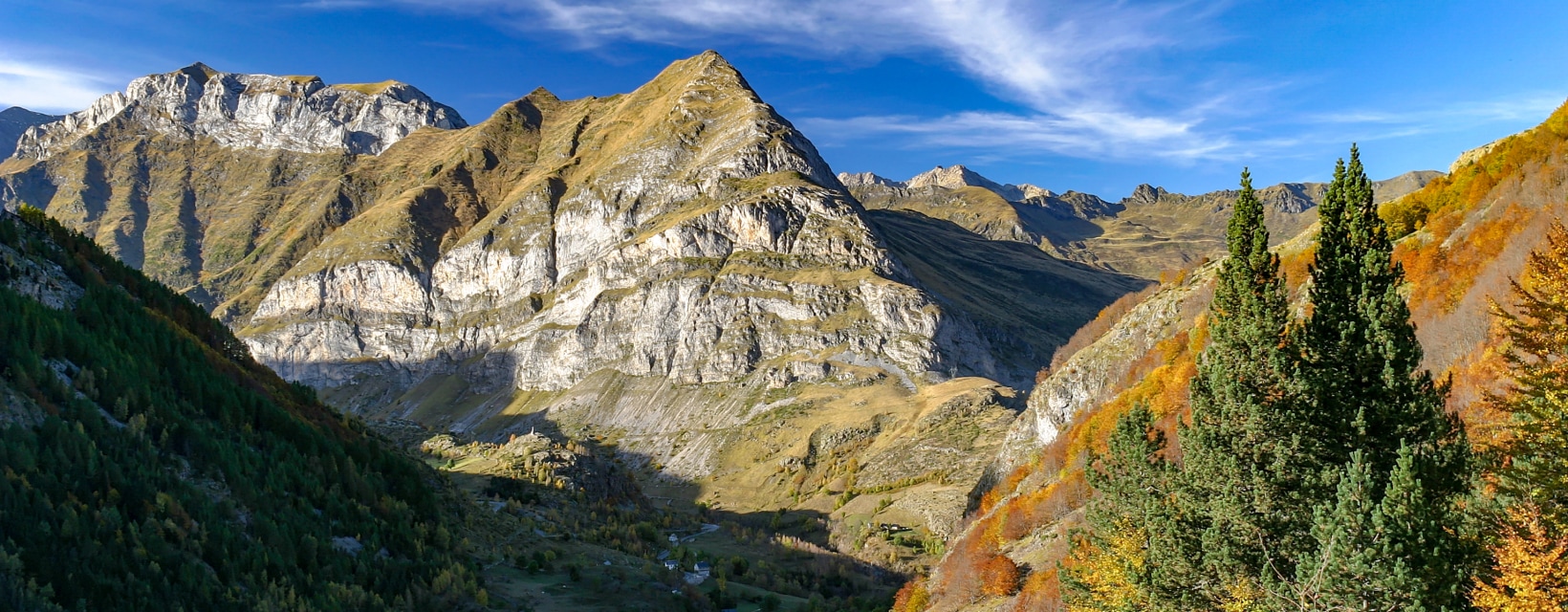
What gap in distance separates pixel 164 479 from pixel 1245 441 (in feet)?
107

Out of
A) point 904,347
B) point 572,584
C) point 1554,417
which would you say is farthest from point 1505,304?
point 904,347

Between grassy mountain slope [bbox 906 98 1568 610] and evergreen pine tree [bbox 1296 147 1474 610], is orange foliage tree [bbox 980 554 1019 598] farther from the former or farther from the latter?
evergreen pine tree [bbox 1296 147 1474 610]

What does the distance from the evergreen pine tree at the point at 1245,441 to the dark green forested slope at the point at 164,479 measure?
1067 inches

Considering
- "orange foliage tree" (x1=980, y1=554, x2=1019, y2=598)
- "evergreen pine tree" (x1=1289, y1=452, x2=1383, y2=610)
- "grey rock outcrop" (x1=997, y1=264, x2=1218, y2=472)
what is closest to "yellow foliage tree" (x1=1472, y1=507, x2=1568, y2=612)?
"evergreen pine tree" (x1=1289, y1=452, x2=1383, y2=610)

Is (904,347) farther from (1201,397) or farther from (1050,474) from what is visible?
(1201,397)

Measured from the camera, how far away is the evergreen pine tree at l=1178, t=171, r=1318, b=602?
22.1 metres

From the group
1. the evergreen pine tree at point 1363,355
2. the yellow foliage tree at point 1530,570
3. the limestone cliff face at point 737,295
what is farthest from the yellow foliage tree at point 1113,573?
the limestone cliff face at point 737,295

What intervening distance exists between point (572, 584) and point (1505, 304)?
3801 centimetres

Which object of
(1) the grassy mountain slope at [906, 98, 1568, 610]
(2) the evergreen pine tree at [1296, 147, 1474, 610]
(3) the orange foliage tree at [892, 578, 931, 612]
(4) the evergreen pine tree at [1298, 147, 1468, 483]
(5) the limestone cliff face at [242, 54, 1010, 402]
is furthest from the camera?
(5) the limestone cliff face at [242, 54, 1010, 402]

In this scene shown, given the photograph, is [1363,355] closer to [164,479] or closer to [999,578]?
[999,578]

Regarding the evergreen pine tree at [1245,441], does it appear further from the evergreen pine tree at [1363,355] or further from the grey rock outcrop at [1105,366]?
the grey rock outcrop at [1105,366]

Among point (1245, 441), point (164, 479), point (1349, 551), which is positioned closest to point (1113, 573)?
point (1245, 441)

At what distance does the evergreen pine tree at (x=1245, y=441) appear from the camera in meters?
22.1

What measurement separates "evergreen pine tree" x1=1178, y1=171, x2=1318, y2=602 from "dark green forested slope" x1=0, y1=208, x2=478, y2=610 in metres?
27.1
